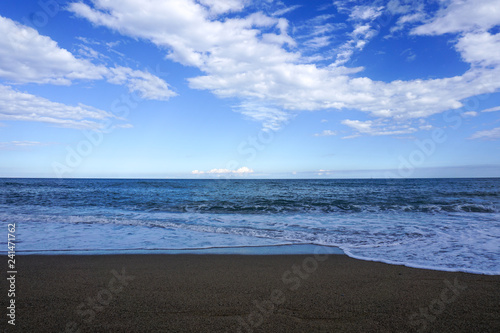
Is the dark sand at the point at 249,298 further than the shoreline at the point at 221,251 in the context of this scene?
No

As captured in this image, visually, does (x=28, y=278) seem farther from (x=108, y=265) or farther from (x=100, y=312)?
(x=100, y=312)

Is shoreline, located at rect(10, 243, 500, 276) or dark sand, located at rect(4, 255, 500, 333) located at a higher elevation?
dark sand, located at rect(4, 255, 500, 333)

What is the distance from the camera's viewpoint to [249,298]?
12.7 feet

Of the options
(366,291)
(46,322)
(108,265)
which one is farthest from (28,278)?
(366,291)

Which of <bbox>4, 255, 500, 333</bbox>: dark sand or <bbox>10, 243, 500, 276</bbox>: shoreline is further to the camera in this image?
<bbox>10, 243, 500, 276</bbox>: shoreline

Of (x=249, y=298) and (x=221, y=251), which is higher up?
(x=249, y=298)

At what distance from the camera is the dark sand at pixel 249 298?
315 cm

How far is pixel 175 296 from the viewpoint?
12.8 ft

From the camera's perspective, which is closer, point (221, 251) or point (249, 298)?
point (249, 298)

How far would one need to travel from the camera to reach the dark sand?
10.3 feet

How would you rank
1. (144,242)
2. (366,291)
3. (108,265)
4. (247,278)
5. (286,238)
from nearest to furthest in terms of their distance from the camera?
(366,291)
(247,278)
(108,265)
(144,242)
(286,238)

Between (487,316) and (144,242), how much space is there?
7.78 metres

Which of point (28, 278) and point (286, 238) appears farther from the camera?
point (286, 238)

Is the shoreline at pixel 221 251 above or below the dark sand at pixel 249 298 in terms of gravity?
below
